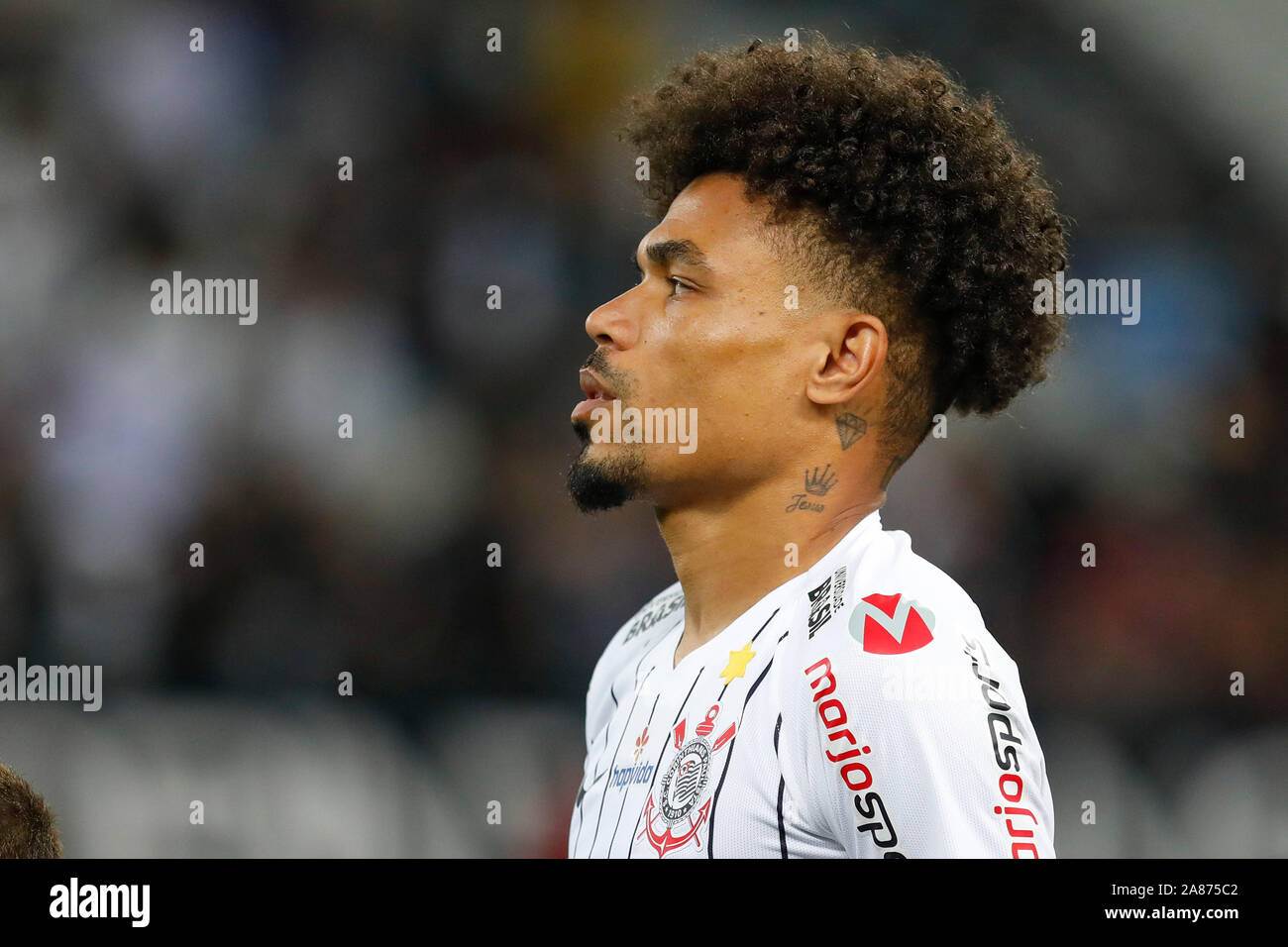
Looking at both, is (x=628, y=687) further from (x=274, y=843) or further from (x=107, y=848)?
(x=107, y=848)

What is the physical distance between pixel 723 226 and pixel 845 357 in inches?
16.2

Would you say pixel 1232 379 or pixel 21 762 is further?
pixel 1232 379

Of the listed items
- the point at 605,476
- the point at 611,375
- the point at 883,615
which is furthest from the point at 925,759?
the point at 611,375

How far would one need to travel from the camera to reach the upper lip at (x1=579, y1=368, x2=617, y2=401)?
9.86 feet

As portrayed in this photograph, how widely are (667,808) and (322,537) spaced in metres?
3.94

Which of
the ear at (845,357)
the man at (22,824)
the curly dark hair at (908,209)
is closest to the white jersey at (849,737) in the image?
the ear at (845,357)

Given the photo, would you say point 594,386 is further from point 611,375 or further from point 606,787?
point 606,787

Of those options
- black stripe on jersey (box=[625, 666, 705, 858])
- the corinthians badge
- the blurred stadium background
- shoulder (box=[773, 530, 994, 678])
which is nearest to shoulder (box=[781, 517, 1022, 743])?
shoulder (box=[773, 530, 994, 678])

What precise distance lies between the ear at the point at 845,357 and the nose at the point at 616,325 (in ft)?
1.36

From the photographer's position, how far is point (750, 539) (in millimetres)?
2912

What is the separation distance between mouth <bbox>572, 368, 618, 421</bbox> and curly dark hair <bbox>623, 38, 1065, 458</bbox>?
0.52m

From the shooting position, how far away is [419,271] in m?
6.64

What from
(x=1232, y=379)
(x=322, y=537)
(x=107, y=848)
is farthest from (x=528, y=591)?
(x=1232, y=379)

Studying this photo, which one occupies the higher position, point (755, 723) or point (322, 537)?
point (322, 537)
